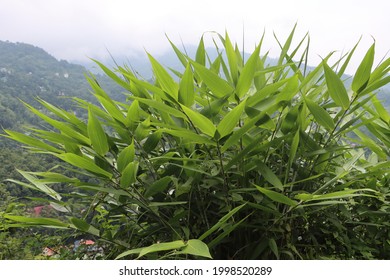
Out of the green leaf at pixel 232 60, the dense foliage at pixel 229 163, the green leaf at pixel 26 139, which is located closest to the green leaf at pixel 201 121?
the dense foliage at pixel 229 163

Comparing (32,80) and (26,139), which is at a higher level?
(26,139)

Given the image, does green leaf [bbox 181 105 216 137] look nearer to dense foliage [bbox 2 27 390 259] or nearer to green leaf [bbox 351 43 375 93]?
dense foliage [bbox 2 27 390 259]

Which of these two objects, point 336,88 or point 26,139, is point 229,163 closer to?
point 336,88

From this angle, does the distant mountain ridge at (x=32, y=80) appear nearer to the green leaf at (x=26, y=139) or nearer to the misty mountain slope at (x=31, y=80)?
the misty mountain slope at (x=31, y=80)

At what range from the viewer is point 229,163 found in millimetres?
495

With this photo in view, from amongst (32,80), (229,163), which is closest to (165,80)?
(229,163)

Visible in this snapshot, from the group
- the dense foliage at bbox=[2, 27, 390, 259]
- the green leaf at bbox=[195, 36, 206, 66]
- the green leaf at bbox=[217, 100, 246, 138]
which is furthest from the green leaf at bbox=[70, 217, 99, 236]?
the green leaf at bbox=[195, 36, 206, 66]

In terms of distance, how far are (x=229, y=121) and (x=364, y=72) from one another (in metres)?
0.20

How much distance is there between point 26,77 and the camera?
2344 cm

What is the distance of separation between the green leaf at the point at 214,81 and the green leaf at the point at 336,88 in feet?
0.42

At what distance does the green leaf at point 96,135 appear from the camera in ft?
1.56

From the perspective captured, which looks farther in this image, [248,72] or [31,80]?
[31,80]

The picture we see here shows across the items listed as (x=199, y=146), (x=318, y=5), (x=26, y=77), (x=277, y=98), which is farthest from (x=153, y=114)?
(x=26, y=77)
